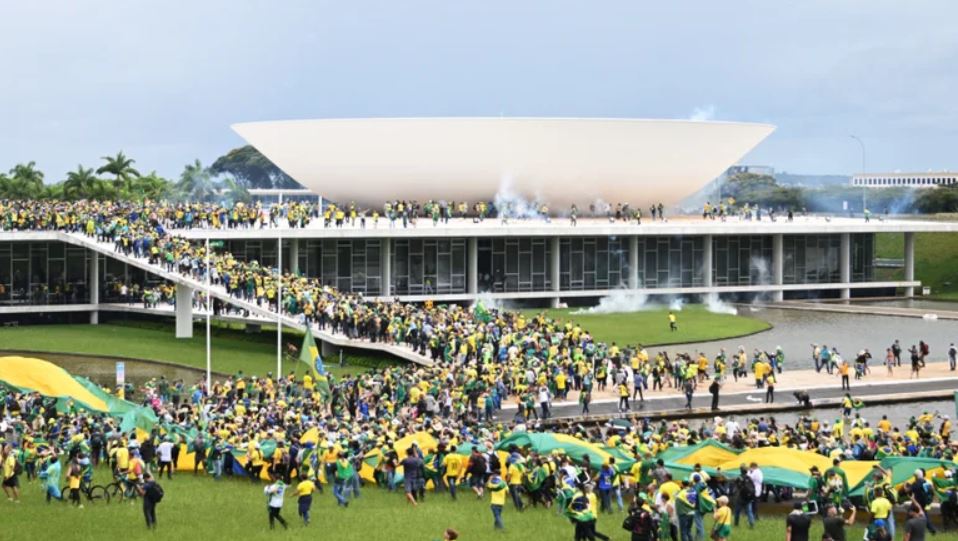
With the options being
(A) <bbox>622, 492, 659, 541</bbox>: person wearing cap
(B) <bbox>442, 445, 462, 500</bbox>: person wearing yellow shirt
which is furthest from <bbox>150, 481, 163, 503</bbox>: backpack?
(A) <bbox>622, 492, 659, 541</bbox>: person wearing cap

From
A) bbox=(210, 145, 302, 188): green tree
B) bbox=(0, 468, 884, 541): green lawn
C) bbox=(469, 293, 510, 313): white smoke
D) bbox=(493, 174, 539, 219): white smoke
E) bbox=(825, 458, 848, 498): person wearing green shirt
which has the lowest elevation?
bbox=(0, 468, 884, 541): green lawn

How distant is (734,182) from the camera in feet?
482

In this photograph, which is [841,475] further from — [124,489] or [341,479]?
[124,489]

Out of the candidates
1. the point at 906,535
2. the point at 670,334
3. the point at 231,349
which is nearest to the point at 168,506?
the point at 906,535

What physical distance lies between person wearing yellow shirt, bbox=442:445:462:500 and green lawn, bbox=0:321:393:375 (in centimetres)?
1757

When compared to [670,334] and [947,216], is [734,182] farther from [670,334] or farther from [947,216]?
[670,334]

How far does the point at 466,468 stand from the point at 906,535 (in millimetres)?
7531

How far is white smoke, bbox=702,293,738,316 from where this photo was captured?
57.0 metres

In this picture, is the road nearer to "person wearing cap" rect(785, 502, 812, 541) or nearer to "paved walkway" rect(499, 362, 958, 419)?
"paved walkway" rect(499, 362, 958, 419)

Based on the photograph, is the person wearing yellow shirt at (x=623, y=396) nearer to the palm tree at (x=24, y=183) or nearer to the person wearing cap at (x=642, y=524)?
the person wearing cap at (x=642, y=524)

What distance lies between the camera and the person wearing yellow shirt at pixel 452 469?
74.4 feet

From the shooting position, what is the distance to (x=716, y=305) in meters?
59.4

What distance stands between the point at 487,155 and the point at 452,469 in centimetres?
4096

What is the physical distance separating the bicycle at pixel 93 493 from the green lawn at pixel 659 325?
24.7 m
